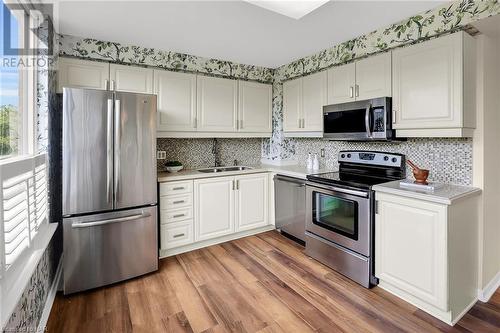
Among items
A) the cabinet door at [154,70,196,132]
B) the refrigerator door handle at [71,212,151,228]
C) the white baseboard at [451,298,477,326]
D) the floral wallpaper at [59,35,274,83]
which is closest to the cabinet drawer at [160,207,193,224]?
the refrigerator door handle at [71,212,151,228]

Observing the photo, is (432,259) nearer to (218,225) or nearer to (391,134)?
(391,134)

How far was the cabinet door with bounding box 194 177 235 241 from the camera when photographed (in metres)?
3.00

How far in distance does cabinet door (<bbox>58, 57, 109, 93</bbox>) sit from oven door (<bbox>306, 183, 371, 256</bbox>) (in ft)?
7.92

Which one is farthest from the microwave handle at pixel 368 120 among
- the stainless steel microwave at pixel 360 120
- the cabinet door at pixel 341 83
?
the cabinet door at pixel 341 83

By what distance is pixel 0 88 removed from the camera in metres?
1.40

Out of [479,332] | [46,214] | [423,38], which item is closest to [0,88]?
[46,214]

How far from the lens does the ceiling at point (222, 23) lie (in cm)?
203

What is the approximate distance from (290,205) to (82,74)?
2.62 metres

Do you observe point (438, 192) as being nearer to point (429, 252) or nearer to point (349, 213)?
point (429, 252)

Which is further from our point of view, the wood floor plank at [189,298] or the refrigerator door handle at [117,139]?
the refrigerator door handle at [117,139]

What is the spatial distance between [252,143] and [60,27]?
2607 mm

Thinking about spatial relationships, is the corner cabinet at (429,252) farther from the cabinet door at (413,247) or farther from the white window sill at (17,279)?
the white window sill at (17,279)

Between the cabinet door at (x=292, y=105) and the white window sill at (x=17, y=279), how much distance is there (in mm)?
2866

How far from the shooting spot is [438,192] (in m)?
1.94
